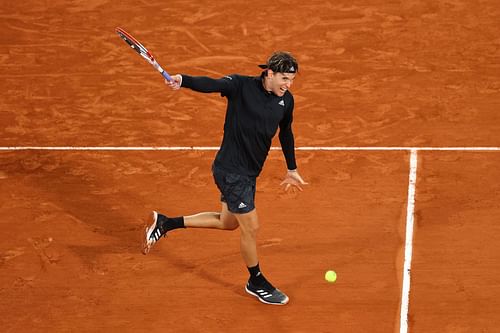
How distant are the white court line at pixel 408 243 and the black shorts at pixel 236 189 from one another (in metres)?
1.88

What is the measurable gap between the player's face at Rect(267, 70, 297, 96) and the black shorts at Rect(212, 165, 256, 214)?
93 cm

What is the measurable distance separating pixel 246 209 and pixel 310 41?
6.88 meters

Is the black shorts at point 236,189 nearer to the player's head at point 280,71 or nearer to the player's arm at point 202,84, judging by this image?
the player's arm at point 202,84

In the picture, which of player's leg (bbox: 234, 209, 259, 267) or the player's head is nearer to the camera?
the player's head

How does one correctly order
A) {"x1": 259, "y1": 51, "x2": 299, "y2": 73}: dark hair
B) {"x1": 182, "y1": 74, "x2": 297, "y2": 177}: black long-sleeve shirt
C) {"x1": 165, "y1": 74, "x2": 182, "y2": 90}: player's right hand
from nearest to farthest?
1. {"x1": 165, "y1": 74, "x2": 182, "y2": 90}: player's right hand
2. {"x1": 259, "y1": 51, "x2": 299, "y2": 73}: dark hair
3. {"x1": 182, "y1": 74, "x2": 297, "y2": 177}: black long-sleeve shirt

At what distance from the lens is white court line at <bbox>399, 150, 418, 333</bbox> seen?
32.0ft

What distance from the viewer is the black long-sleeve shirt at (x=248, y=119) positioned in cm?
928

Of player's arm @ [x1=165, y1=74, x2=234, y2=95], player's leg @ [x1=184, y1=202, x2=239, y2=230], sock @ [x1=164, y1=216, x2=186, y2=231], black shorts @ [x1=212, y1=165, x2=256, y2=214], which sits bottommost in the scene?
sock @ [x1=164, y1=216, x2=186, y2=231]

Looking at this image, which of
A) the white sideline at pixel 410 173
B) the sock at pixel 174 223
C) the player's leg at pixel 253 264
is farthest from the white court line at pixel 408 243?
the sock at pixel 174 223

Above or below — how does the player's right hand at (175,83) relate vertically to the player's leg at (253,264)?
above

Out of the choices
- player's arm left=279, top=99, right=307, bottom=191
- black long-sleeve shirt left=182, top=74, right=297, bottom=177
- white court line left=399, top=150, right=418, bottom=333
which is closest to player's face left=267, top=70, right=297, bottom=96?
black long-sleeve shirt left=182, top=74, right=297, bottom=177

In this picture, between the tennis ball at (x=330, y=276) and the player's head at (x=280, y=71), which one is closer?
the player's head at (x=280, y=71)

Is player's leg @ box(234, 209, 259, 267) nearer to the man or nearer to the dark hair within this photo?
the man

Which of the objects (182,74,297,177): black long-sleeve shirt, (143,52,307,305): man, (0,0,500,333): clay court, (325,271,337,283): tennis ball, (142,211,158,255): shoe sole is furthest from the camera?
(142,211,158,255): shoe sole
